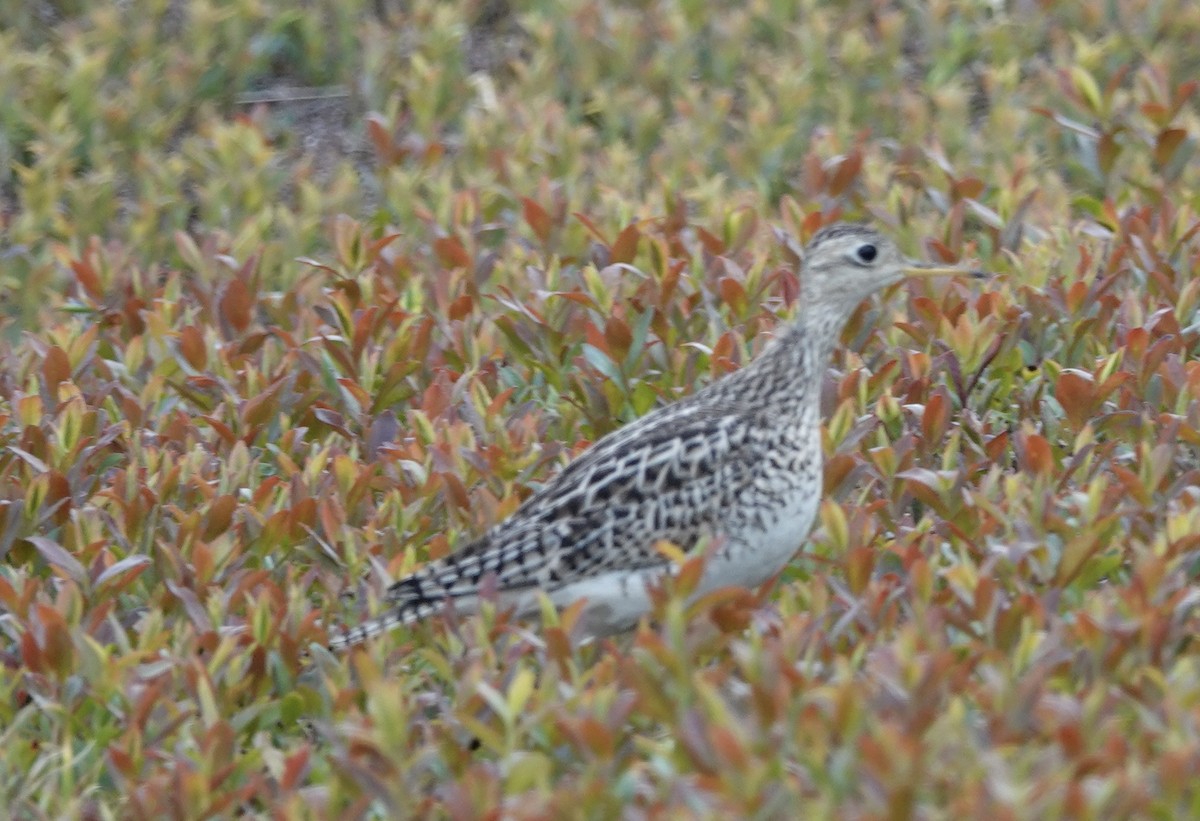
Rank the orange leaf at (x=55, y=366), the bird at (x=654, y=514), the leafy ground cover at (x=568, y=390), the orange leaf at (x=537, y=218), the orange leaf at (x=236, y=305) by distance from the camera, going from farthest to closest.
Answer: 1. the orange leaf at (x=537, y=218)
2. the orange leaf at (x=236, y=305)
3. the orange leaf at (x=55, y=366)
4. the bird at (x=654, y=514)
5. the leafy ground cover at (x=568, y=390)

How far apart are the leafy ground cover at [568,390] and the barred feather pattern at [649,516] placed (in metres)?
0.18

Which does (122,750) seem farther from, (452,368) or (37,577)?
(452,368)

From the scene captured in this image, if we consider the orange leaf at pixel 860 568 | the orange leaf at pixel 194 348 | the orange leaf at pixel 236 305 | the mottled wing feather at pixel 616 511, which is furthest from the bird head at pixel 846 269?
the orange leaf at pixel 236 305

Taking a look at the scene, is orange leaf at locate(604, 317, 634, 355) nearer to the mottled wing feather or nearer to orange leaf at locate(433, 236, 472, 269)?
the mottled wing feather

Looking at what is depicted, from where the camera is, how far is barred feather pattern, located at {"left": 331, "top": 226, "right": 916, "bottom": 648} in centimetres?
575

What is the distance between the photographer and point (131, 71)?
36.1ft

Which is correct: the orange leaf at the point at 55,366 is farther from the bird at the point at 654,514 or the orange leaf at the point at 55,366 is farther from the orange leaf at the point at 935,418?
the orange leaf at the point at 935,418

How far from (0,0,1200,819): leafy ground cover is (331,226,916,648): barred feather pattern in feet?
0.61

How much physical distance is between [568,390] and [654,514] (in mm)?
1423

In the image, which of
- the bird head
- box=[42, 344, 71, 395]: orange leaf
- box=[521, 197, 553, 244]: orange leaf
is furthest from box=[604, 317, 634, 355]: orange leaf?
box=[42, 344, 71, 395]: orange leaf

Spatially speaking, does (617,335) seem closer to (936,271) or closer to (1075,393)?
(936,271)

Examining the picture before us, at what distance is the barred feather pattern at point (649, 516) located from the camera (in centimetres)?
575

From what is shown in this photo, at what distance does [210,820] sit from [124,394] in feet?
8.09

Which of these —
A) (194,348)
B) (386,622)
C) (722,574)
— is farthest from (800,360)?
(194,348)
